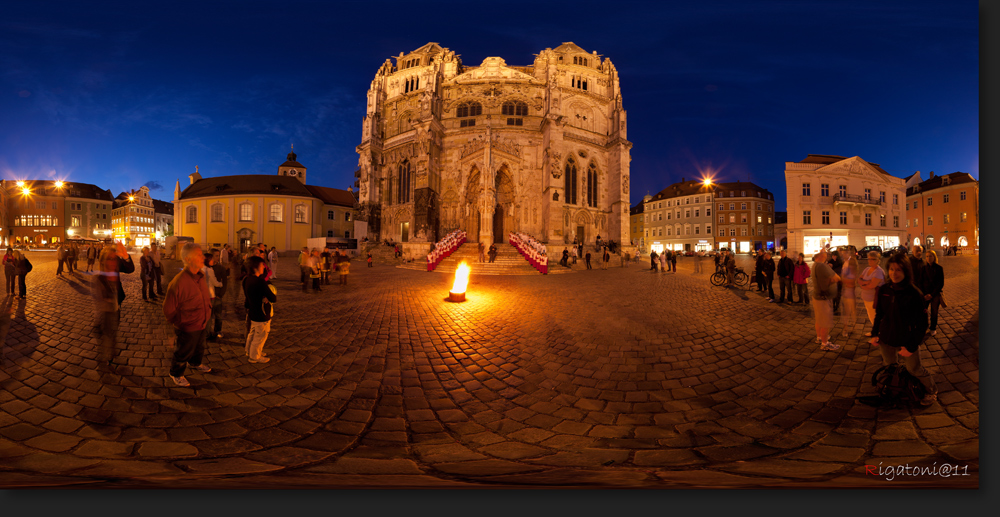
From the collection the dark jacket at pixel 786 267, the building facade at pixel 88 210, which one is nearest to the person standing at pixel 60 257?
the building facade at pixel 88 210

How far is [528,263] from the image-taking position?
18328 mm

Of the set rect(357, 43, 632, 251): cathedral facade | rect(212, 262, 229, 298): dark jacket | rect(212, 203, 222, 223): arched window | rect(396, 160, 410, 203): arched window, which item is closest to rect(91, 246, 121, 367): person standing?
rect(212, 262, 229, 298): dark jacket

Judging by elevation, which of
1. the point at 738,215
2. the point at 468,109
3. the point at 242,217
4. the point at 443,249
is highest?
the point at 468,109

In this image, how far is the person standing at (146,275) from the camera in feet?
16.0

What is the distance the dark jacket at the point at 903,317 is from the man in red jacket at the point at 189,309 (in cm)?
630

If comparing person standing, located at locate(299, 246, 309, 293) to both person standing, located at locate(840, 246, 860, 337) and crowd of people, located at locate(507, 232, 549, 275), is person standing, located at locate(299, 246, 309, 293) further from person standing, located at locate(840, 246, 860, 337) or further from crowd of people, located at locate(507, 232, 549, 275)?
crowd of people, located at locate(507, 232, 549, 275)

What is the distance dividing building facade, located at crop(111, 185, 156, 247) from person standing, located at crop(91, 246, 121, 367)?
142 centimetres

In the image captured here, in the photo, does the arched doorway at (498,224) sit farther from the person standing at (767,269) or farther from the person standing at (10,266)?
the person standing at (10,266)

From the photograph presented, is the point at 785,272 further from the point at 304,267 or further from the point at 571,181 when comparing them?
the point at 571,181

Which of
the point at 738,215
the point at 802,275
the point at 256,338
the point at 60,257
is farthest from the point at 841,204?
the point at 738,215

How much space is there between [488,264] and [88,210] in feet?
46.9

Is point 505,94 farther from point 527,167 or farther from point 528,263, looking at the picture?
point 528,263

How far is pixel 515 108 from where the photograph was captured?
2917 centimetres

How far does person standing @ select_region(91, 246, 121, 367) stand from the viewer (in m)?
3.22
